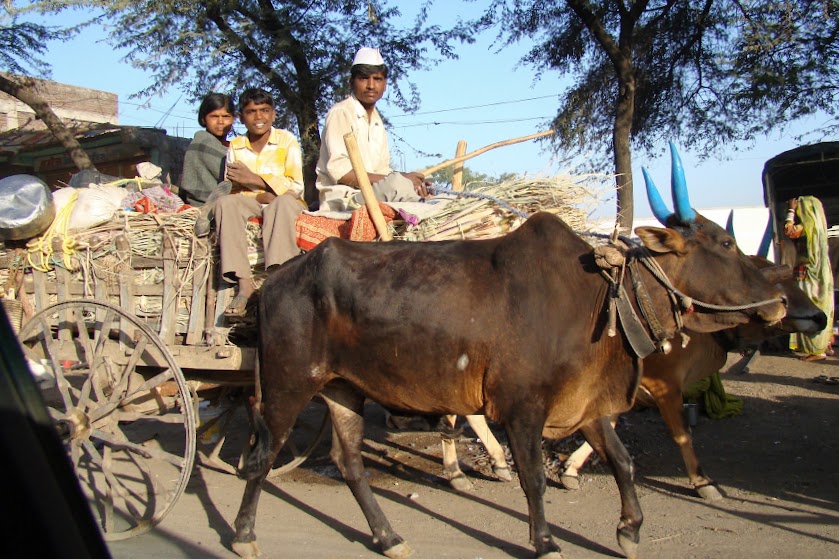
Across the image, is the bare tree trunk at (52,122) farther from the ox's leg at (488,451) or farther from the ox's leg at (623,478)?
the ox's leg at (623,478)

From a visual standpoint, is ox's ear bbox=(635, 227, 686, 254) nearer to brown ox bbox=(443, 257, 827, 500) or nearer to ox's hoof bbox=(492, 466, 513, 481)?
brown ox bbox=(443, 257, 827, 500)

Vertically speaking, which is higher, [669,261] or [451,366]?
[669,261]

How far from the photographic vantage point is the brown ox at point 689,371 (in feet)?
16.6

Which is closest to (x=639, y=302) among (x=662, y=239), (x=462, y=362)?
(x=662, y=239)

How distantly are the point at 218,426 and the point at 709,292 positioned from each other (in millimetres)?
4381

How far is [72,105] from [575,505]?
90.7ft

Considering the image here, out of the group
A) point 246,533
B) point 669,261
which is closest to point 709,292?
point 669,261

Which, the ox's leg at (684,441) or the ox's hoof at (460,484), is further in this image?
the ox's hoof at (460,484)

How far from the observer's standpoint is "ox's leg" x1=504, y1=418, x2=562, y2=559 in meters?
4.01

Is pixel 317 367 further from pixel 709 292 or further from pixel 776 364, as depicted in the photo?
pixel 776 364

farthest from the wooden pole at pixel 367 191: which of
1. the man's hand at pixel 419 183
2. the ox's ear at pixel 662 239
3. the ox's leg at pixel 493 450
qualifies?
the ox's leg at pixel 493 450

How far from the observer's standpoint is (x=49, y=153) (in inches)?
689

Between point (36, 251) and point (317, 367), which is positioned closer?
point (317, 367)

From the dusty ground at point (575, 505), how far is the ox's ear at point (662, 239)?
5.75 ft
